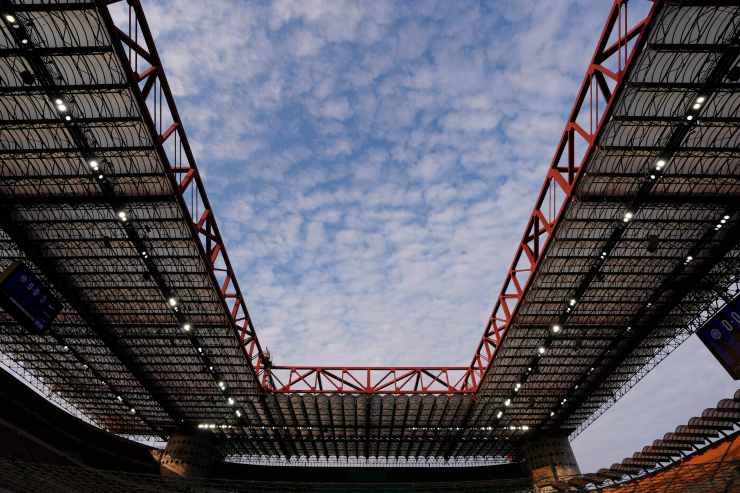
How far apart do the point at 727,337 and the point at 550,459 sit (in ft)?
105

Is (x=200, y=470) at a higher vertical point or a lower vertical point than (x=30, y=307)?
higher

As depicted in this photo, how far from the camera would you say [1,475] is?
24062mm

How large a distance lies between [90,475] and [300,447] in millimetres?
29615

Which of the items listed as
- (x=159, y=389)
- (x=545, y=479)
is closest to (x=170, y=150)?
(x=159, y=389)

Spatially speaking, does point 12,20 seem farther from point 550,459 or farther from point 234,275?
point 550,459

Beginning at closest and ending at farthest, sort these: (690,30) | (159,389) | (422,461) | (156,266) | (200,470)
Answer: (690,30) → (156,266) → (159,389) → (200,470) → (422,461)

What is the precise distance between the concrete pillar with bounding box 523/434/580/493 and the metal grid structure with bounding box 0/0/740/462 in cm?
223

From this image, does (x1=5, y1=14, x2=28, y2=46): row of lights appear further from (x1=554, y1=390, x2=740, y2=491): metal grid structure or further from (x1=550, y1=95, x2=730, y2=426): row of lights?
(x1=554, y1=390, x2=740, y2=491): metal grid structure

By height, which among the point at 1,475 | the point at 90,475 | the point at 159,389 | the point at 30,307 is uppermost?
the point at 159,389

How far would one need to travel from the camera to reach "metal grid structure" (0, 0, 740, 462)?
1967cm

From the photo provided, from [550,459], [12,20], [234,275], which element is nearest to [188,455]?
[234,275]

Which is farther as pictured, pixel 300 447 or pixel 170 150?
pixel 300 447

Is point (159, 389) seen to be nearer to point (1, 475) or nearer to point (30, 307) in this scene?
point (1, 475)

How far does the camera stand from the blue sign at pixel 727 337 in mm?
25000
